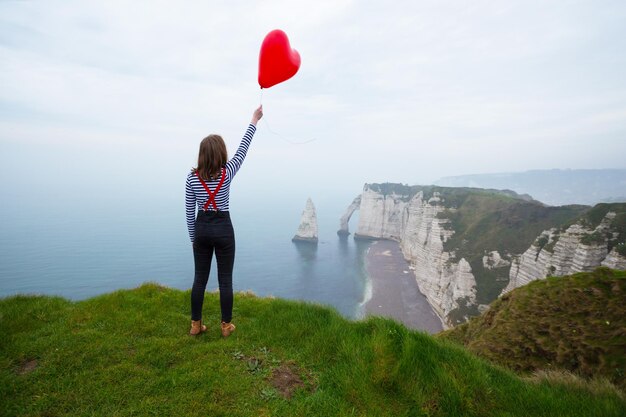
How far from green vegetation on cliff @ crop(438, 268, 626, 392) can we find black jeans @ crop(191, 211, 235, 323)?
651 cm

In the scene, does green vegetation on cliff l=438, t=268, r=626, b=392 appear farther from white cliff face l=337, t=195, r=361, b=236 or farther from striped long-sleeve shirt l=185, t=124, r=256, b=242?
white cliff face l=337, t=195, r=361, b=236

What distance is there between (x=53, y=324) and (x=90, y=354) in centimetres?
176

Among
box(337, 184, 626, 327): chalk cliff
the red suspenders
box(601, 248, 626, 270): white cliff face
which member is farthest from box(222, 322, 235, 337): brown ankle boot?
box(601, 248, 626, 270): white cliff face

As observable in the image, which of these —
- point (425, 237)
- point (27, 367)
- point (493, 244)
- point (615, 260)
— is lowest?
point (425, 237)

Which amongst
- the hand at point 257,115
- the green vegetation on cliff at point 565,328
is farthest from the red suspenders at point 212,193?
the green vegetation on cliff at point 565,328

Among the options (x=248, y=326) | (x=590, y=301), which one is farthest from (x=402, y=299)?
(x=248, y=326)

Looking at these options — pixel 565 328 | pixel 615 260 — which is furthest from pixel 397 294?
pixel 565 328

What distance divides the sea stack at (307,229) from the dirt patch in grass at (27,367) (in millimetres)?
112829

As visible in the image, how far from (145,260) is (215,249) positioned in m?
84.9

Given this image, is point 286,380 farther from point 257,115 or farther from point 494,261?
point 494,261

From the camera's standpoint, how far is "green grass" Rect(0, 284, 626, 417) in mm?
3541

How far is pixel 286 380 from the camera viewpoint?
14.0 feet

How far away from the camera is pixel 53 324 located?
5371 mm

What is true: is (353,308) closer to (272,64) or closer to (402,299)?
(402,299)
